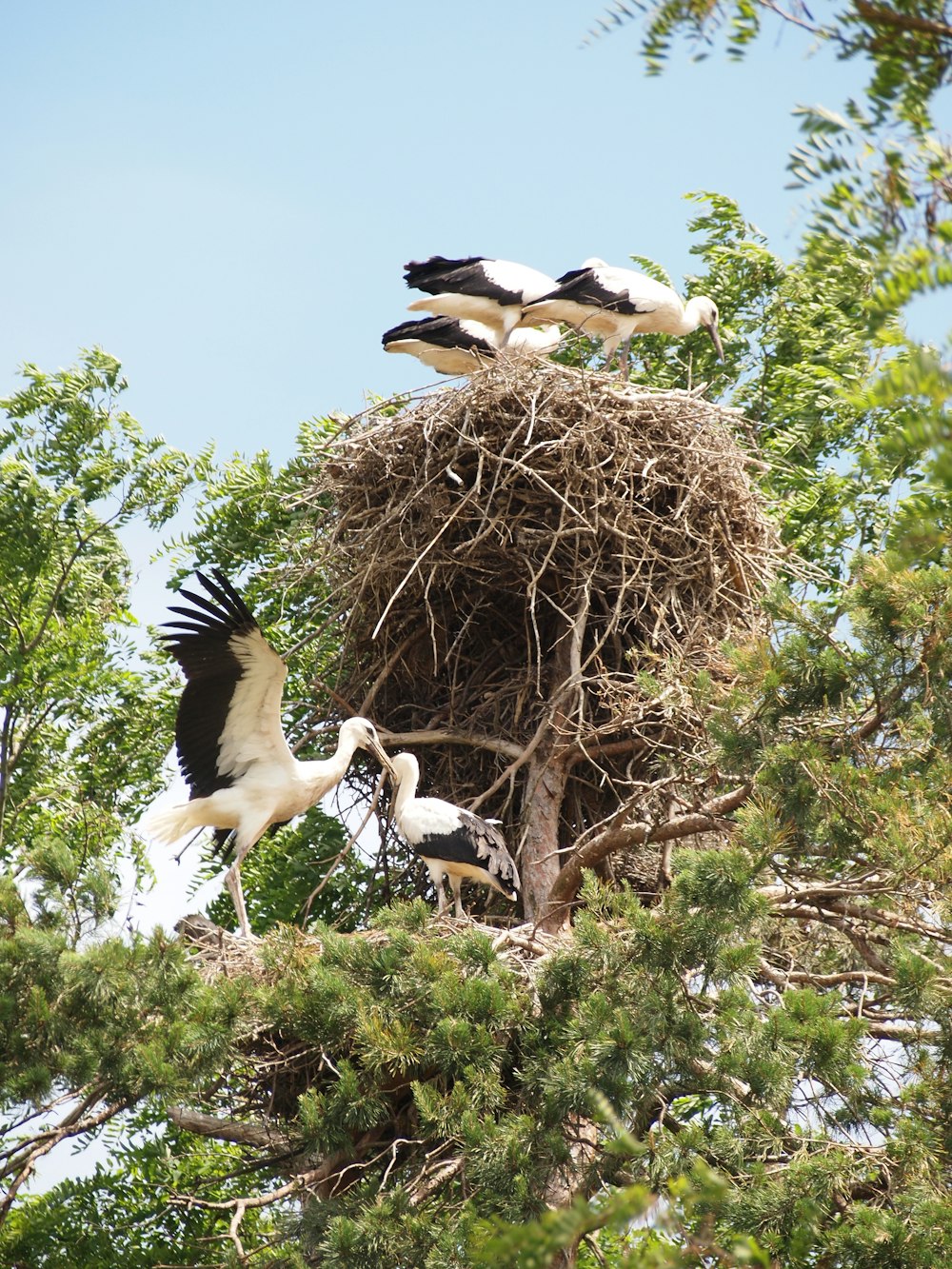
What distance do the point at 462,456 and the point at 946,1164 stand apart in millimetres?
5216

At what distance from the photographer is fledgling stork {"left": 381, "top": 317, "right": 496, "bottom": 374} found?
33.2 feet

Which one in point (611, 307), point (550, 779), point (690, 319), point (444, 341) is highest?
point (690, 319)

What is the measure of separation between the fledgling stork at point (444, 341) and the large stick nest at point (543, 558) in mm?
1108

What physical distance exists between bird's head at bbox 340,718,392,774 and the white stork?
3.15m

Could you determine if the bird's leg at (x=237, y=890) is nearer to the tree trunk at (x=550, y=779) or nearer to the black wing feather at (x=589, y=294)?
the tree trunk at (x=550, y=779)

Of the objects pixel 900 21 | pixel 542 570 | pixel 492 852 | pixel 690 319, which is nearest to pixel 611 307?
pixel 690 319

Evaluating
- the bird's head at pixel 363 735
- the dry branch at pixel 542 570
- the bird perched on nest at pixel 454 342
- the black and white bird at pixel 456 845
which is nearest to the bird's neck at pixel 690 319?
the bird perched on nest at pixel 454 342

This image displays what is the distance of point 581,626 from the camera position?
842 cm

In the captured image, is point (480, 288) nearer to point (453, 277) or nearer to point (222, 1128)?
point (453, 277)

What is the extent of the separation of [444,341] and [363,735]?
3021 mm

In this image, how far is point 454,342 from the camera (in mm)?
10102

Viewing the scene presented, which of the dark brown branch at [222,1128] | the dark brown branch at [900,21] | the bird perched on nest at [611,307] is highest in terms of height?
the bird perched on nest at [611,307]

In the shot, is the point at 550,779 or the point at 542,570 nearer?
the point at 542,570

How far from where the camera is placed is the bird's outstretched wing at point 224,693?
7484mm
